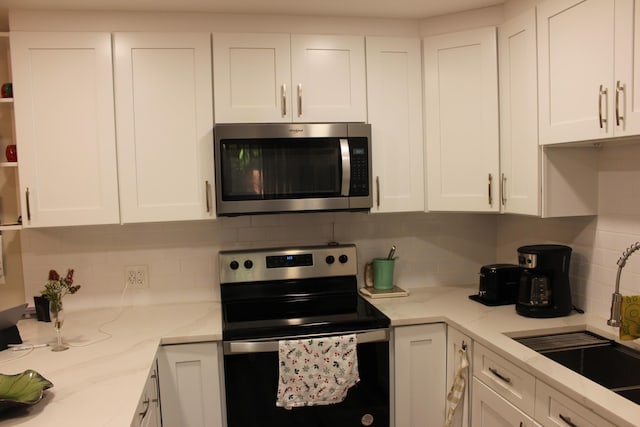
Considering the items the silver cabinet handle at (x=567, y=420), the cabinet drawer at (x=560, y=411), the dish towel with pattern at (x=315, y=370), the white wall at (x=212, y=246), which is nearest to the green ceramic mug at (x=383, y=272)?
Answer: the white wall at (x=212, y=246)

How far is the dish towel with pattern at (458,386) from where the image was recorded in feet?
6.69

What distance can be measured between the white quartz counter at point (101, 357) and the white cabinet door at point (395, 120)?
3.54ft

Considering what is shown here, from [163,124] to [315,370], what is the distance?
4.30 ft

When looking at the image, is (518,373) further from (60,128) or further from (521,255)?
(60,128)

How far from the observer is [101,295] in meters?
2.50

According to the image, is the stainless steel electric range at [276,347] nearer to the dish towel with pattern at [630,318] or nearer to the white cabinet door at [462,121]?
the white cabinet door at [462,121]

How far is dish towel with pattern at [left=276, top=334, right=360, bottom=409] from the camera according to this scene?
202 centimetres

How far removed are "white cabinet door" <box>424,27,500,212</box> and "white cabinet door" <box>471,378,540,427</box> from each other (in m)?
0.85

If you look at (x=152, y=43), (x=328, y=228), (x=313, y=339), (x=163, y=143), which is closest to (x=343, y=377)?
(x=313, y=339)

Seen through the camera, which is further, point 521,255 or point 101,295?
point 101,295

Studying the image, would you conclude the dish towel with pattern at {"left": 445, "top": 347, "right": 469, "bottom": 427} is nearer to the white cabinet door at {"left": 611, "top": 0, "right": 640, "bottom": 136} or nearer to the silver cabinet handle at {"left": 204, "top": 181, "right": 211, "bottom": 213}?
the white cabinet door at {"left": 611, "top": 0, "right": 640, "bottom": 136}

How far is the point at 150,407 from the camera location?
1.72 meters

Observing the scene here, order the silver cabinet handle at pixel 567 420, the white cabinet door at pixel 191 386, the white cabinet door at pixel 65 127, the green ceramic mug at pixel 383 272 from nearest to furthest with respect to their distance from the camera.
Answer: the silver cabinet handle at pixel 567 420
the white cabinet door at pixel 191 386
the white cabinet door at pixel 65 127
the green ceramic mug at pixel 383 272

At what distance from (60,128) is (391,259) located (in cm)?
176
